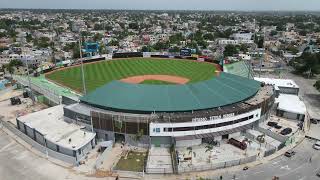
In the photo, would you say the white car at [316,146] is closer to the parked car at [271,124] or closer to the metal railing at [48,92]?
the parked car at [271,124]

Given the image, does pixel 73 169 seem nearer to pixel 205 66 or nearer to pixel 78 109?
pixel 78 109

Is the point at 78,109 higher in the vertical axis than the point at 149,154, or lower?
higher

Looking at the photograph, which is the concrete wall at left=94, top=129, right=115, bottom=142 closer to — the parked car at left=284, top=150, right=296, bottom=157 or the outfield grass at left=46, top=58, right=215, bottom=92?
the outfield grass at left=46, top=58, right=215, bottom=92

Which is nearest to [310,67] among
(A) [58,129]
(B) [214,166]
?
(B) [214,166]

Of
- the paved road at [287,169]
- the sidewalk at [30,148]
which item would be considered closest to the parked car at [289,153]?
the paved road at [287,169]

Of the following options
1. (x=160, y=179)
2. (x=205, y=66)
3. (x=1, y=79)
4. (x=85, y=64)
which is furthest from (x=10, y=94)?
(x=205, y=66)
